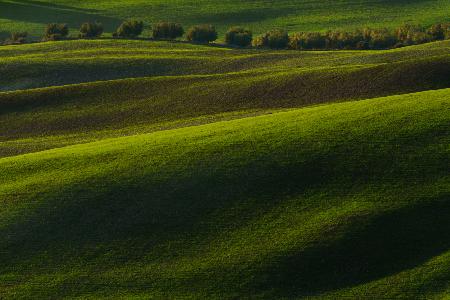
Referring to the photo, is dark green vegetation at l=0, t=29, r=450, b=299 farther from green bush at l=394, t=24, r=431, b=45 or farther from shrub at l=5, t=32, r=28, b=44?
shrub at l=5, t=32, r=28, b=44

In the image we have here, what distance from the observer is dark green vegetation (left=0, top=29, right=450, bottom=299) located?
31.9 meters

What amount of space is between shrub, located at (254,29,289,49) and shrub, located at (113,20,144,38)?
48.0 feet

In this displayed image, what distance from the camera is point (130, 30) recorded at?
98875 millimetres

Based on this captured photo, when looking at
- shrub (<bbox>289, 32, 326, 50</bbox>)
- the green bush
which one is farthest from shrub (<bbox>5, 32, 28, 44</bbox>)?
the green bush

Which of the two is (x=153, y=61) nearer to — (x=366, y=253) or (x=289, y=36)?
(x=289, y=36)

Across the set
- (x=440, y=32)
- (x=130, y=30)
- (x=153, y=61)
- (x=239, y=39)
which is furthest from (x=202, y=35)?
→ (x=440, y=32)

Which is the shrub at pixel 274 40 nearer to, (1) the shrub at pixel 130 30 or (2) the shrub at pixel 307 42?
(2) the shrub at pixel 307 42

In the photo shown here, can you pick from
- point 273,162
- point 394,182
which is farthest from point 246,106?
point 394,182

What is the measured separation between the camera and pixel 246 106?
55.1 metres

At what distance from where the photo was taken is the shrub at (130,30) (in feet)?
323

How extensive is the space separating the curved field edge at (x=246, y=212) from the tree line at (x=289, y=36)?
4249 centimetres

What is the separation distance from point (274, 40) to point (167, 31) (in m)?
13.2

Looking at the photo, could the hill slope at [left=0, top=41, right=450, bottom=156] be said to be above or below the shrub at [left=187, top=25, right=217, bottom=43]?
above

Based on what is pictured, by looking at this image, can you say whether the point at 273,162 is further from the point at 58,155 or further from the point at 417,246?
the point at 58,155
